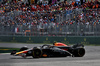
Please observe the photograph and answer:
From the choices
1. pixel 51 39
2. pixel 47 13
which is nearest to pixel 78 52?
pixel 51 39

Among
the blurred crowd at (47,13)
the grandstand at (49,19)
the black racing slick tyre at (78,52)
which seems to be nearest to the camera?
the black racing slick tyre at (78,52)

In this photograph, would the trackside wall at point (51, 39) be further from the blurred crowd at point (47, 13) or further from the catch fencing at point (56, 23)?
the blurred crowd at point (47, 13)

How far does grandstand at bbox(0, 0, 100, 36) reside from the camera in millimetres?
20591

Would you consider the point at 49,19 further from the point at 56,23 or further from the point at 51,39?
the point at 51,39

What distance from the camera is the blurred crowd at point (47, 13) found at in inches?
887

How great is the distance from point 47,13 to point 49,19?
0.99 meters

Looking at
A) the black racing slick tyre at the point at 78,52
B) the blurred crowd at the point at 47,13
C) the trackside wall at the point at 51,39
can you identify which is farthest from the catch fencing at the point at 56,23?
the black racing slick tyre at the point at 78,52

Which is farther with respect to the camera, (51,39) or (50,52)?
(51,39)

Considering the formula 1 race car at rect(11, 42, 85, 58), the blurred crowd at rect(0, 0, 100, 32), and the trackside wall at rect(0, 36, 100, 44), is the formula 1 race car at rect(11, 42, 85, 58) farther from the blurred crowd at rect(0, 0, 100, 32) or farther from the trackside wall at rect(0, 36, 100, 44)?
the trackside wall at rect(0, 36, 100, 44)

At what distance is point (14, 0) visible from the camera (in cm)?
2861

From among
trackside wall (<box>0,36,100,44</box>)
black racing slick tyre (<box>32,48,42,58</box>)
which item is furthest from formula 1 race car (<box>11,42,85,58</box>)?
trackside wall (<box>0,36,100,44</box>)

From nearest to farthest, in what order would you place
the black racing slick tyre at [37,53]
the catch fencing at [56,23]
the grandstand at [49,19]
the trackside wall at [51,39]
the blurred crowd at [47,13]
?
the black racing slick tyre at [37,53], the catch fencing at [56,23], the grandstand at [49,19], the trackside wall at [51,39], the blurred crowd at [47,13]

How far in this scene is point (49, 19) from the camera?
2469cm

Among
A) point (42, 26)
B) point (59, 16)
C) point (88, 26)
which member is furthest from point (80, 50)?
point (59, 16)
